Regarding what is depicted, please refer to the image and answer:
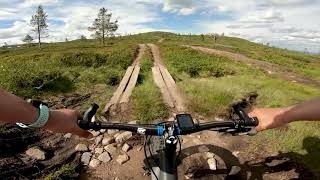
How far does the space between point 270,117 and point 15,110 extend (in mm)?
2068

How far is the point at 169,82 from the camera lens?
56.0 feet

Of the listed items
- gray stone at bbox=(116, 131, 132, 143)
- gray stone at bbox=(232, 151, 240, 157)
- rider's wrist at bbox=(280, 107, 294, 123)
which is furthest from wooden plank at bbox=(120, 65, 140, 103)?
rider's wrist at bbox=(280, 107, 294, 123)

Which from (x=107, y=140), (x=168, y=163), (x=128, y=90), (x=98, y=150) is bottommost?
(x=98, y=150)

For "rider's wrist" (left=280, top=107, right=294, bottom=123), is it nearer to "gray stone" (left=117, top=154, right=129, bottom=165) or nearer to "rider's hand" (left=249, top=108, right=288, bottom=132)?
"rider's hand" (left=249, top=108, right=288, bottom=132)

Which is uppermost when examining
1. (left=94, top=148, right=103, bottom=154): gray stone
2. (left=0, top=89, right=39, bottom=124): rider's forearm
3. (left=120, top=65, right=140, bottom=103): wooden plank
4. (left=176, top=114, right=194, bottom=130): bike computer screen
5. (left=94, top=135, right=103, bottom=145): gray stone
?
(left=0, top=89, right=39, bottom=124): rider's forearm

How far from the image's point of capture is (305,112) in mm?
Result: 2916

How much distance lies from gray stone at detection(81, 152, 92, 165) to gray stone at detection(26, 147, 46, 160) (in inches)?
32.9

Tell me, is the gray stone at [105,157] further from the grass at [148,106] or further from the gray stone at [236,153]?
the gray stone at [236,153]

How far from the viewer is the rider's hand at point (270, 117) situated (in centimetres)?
317

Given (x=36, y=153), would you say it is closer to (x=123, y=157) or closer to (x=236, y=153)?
(x=123, y=157)

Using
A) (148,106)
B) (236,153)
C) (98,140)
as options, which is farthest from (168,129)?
(148,106)

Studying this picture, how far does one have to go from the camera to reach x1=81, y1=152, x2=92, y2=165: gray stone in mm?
7930

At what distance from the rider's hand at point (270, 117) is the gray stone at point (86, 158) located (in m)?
5.20

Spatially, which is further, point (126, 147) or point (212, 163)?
point (126, 147)
